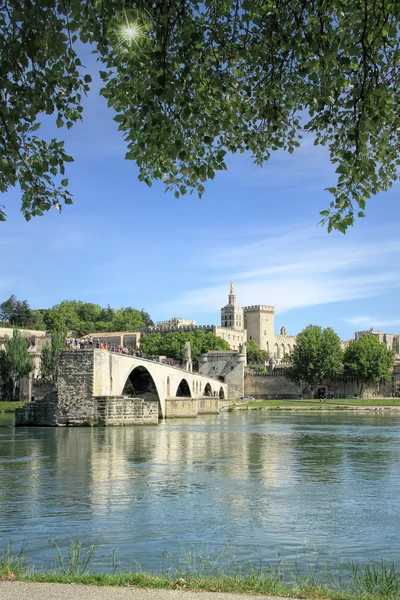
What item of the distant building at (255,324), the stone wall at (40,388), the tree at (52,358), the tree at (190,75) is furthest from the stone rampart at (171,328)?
the tree at (190,75)

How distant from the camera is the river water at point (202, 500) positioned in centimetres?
958

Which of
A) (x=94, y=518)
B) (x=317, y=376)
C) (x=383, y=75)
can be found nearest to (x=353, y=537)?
(x=94, y=518)

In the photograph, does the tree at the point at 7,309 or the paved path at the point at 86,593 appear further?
the tree at the point at 7,309

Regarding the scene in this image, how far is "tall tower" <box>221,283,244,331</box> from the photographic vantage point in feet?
493

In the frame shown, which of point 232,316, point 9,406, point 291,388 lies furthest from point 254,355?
point 9,406

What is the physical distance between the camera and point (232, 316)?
150625mm

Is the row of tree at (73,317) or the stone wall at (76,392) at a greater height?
the row of tree at (73,317)

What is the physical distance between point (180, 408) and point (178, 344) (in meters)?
51.1

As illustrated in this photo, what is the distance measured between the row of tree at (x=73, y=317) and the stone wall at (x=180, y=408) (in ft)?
199

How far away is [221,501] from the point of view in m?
13.0

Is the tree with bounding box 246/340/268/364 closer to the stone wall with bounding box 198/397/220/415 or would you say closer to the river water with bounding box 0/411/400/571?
the stone wall with bounding box 198/397/220/415

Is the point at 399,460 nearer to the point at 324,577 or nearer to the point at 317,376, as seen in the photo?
the point at 324,577

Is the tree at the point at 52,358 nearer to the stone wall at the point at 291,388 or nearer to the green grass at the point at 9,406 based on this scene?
the green grass at the point at 9,406

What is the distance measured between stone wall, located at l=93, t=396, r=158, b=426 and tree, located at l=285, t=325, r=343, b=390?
55.3m
